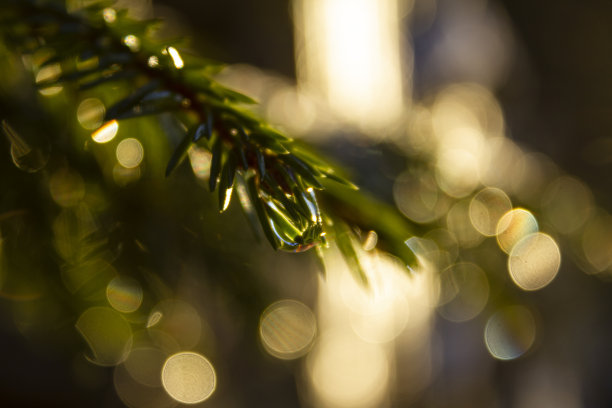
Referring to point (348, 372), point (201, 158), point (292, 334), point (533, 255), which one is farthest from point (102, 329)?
point (348, 372)

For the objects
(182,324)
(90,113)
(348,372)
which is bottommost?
(348,372)

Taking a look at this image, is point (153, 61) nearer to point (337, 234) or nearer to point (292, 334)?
point (337, 234)

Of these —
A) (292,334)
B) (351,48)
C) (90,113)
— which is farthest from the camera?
(351,48)

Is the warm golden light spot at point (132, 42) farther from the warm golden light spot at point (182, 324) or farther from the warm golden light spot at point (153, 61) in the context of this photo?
the warm golden light spot at point (182, 324)

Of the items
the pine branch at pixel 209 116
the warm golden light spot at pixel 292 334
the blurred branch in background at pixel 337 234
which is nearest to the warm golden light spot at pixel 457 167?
the blurred branch in background at pixel 337 234

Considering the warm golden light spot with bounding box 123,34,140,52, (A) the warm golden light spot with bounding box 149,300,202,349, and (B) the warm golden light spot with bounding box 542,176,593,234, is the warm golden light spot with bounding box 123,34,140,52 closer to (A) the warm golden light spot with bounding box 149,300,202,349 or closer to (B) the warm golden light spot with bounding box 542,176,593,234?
(A) the warm golden light spot with bounding box 149,300,202,349

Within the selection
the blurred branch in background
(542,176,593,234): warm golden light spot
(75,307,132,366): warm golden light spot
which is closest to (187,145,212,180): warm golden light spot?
the blurred branch in background
